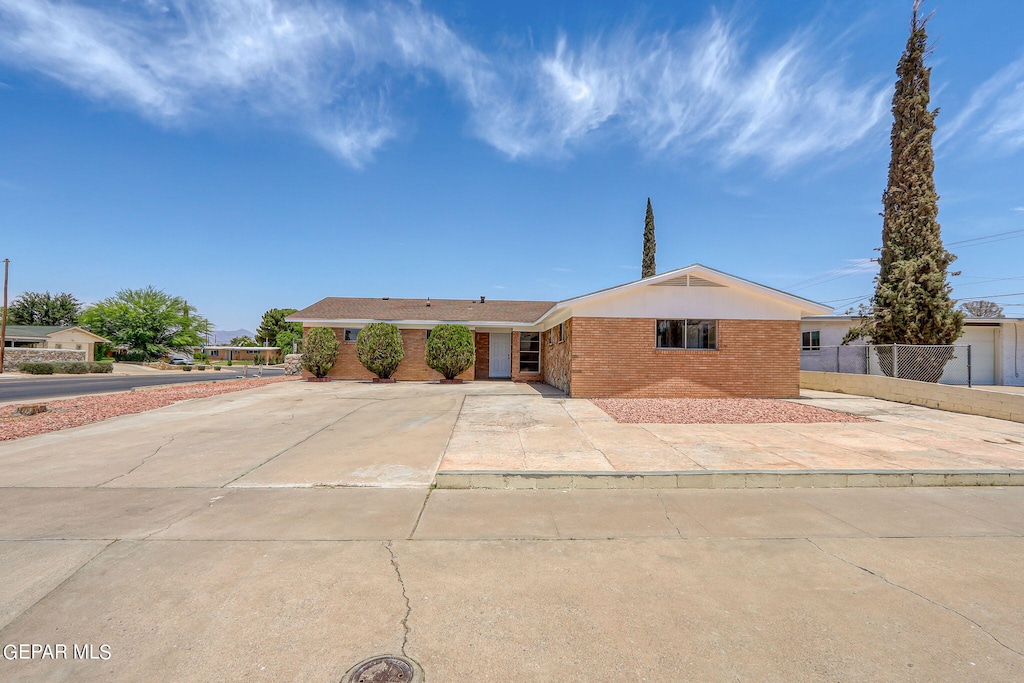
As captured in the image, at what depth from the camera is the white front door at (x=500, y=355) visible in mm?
21547

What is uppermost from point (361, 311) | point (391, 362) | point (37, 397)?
point (361, 311)

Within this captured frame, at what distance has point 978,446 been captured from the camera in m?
7.43

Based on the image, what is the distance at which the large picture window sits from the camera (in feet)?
46.0

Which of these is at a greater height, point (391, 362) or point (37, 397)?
point (391, 362)

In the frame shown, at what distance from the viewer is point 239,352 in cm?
7150

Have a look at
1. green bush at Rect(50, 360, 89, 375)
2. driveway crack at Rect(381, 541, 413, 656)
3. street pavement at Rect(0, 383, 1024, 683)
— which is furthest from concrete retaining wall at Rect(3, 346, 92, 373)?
driveway crack at Rect(381, 541, 413, 656)

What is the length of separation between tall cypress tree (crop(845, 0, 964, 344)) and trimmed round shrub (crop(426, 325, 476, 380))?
15.8 metres

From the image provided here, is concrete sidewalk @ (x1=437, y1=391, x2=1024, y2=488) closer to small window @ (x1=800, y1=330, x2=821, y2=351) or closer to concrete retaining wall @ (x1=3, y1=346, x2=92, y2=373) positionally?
small window @ (x1=800, y1=330, x2=821, y2=351)

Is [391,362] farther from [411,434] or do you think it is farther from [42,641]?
[42,641]

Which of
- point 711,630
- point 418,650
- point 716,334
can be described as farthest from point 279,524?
point 716,334

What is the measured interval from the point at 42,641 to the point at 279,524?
177 cm

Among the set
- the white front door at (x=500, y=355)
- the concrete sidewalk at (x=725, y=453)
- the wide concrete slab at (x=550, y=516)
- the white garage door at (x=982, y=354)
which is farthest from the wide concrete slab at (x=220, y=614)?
the white garage door at (x=982, y=354)

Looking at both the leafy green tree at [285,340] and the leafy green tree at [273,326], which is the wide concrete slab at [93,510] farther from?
the leafy green tree at [273,326]

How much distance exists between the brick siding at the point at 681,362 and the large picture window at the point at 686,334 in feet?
0.61
